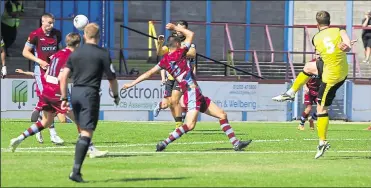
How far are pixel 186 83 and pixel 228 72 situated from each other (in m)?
17.3

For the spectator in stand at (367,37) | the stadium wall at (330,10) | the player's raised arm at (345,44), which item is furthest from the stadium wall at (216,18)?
the player's raised arm at (345,44)

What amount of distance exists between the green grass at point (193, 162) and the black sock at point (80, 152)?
217 millimetres

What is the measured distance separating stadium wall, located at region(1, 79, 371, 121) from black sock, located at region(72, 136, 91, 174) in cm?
1555

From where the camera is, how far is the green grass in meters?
13.5

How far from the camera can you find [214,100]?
31188 mm

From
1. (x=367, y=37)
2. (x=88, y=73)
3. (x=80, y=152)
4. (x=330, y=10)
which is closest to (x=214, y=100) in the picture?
(x=367, y=37)

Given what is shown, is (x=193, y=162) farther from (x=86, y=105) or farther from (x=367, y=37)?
(x=367, y=37)

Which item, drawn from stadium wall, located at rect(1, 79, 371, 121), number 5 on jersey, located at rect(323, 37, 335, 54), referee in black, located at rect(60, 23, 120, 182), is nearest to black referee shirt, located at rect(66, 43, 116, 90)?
referee in black, located at rect(60, 23, 120, 182)

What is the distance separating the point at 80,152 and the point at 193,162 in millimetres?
2957

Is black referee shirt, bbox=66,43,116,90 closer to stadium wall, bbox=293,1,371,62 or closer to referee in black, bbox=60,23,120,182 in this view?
referee in black, bbox=60,23,120,182

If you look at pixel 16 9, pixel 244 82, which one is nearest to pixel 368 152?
pixel 244 82

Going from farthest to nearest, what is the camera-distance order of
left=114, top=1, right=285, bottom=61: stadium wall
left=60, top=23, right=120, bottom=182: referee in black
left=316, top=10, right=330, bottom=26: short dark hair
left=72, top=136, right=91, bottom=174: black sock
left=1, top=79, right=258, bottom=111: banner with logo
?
1. left=114, top=1, right=285, bottom=61: stadium wall
2. left=1, top=79, right=258, bottom=111: banner with logo
3. left=316, top=10, right=330, bottom=26: short dark hair
4. left=60, top=23, right=120, bottom=182: referee in black
5. left=72, top=136, right=91, bottom=174: black sock

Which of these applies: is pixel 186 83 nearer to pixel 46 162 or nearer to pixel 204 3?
pixel 46 162

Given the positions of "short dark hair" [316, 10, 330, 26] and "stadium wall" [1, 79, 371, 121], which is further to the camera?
"stadium wall" [1, 79, 371, 121]
